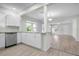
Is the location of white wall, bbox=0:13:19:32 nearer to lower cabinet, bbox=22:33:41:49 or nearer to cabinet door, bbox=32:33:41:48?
lower cabinet, bbox=22:33:41:49

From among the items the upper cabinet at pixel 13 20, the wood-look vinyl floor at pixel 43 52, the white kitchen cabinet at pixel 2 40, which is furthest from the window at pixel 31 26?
the white kitchen cabinet at pixel 2 40

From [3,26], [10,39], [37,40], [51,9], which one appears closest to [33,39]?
[37,40]

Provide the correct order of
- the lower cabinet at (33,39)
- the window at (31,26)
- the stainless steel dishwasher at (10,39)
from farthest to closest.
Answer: the stainless steel dishwasher at (10,39), the lower cabinet at (33,39), the window at (31,26)

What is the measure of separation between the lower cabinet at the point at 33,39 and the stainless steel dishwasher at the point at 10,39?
1.12 feet

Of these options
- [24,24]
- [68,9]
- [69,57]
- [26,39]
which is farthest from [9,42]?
[68,9]

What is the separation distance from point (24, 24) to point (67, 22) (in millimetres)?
1313

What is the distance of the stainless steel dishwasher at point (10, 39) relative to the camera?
2720 mm

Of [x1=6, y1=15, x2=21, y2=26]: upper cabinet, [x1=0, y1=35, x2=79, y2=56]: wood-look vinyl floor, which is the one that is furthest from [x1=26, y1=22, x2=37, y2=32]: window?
[x1=0, y1=35, x2=79, y2=56]: wood-look vinyl floor

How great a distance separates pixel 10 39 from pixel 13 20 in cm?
75

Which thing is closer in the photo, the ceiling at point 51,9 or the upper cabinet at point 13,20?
the ceiling at point 51,9

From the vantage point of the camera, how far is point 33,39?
8.89 ft

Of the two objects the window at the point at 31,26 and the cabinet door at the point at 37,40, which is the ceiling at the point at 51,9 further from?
the cabinet door at the point at 37,40

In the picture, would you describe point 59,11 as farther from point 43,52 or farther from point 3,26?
point 3,26

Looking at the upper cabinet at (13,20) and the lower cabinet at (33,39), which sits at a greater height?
the upper cabinet at (13,20)
